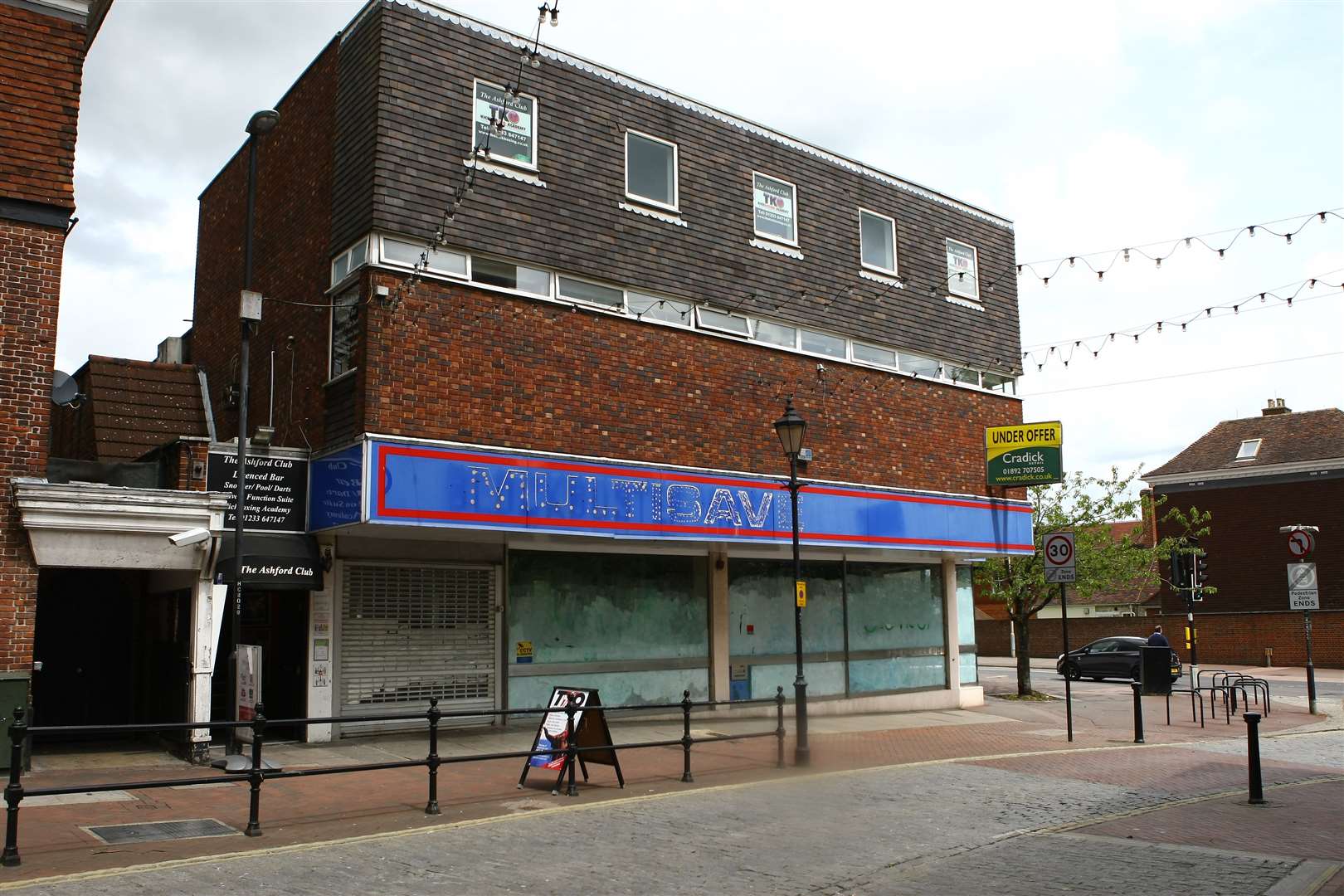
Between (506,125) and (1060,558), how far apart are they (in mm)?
10784

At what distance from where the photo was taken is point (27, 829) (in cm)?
973

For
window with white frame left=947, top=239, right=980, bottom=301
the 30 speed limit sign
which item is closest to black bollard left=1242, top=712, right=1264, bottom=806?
the 30 speed limit sign

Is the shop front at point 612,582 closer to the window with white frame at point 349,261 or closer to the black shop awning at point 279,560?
the black shop awning at point 279,560

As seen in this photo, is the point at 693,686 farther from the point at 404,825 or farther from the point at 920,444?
the point at 404,825

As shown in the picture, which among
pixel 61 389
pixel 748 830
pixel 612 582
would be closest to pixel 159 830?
pixel 748 830

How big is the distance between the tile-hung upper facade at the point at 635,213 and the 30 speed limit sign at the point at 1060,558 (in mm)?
5924

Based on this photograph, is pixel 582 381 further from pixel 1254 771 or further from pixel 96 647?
pixel 1254 771

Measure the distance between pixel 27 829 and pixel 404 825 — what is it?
124 inches

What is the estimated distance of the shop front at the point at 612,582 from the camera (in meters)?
15.9

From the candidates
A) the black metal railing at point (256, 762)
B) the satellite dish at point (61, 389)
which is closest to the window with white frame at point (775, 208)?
A: the black metal railing at point (256, 762)

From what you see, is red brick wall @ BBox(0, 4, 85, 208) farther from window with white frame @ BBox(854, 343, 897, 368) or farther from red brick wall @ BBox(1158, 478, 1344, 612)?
red brick wall @ BBox(1158, 478, 1344, 612)

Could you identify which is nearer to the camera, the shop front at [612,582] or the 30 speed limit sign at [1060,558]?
the shop front at [612,582]

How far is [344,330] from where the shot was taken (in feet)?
54.2

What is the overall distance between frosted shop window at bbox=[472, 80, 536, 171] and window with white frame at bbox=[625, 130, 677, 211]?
75.8 inches
